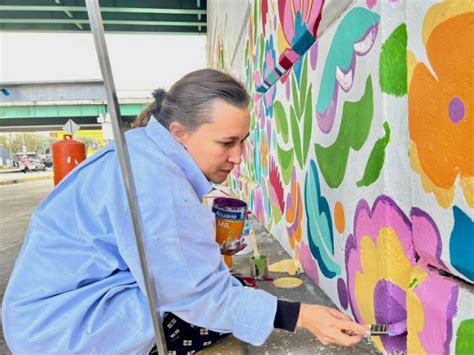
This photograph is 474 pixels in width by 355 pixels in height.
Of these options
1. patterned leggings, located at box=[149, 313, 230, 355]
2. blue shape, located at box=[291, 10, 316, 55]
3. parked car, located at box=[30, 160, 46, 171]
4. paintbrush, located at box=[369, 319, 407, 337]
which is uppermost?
blue shape, located at box=[291, 10, 316, 55]

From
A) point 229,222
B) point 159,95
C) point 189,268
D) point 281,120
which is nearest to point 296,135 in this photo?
point 281,120

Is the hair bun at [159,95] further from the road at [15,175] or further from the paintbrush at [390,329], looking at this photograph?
the road at [15,175]

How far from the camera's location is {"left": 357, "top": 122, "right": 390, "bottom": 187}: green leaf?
1.14 m

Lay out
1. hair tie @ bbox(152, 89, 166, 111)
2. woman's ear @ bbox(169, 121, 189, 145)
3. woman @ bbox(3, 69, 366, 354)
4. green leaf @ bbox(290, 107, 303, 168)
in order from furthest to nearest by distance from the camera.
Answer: green leaf @ bbox(290, 107, 303, 168), hair tie @ bbox(152, 89, 166, 111), woman's ear @ bbox(169, 121, 189, 145), woman @ bbox(3, 69, 366, 354)

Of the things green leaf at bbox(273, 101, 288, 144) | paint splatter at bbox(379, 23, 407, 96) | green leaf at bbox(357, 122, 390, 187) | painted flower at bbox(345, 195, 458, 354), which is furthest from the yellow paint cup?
paint splatter at bbox(379, 23, 407, 96)

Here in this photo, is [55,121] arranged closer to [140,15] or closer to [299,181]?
[140,15]

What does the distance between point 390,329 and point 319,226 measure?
0.68m

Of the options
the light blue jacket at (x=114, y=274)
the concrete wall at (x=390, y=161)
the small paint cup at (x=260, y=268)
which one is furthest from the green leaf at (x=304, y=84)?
the light blue jacket at (x=114, y=274)

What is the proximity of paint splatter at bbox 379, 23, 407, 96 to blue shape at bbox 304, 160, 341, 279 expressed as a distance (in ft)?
2.24

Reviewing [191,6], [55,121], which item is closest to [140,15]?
[191,6]

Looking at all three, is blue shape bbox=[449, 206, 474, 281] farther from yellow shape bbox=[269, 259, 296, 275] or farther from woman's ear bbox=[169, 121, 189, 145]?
yellow shape bbox=[269, 259, 296, 275]

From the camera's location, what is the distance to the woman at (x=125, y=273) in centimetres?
107

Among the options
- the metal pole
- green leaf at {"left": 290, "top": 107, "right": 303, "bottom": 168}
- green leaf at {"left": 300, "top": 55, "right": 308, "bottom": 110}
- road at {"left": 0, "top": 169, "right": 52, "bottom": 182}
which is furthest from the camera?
road at {"left": 0, "top": 169, "right": 52, "bottom": 182}

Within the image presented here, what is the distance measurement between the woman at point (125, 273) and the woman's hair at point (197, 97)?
0.38ft
